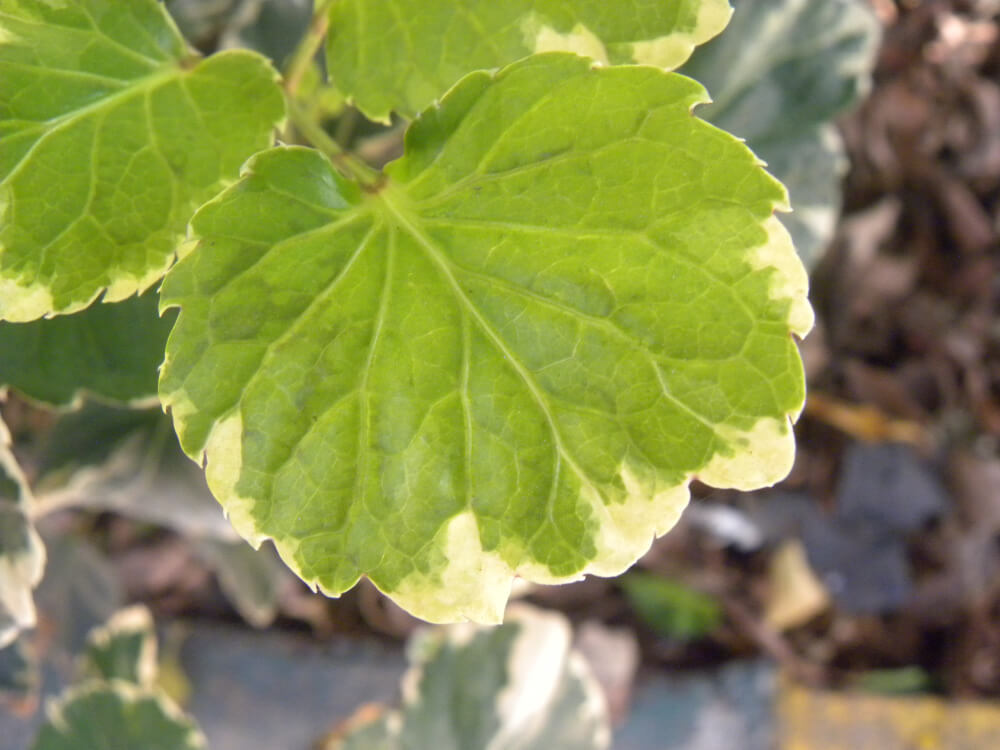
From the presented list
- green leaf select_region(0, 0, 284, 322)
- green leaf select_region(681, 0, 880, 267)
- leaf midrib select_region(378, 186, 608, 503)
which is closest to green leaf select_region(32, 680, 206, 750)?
green leaf select_region(0, 0, 284, 322)

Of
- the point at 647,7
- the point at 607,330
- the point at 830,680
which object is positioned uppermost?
the point at 647,7

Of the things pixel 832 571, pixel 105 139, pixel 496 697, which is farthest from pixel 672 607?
pixel 105 139

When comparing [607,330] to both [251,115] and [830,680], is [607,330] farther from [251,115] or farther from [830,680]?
[830,680]

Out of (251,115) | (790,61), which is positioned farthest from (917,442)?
(251,115)

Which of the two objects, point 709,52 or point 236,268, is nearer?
point 236,268

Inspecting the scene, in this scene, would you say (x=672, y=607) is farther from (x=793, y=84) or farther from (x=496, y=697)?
(x=793, y=84)

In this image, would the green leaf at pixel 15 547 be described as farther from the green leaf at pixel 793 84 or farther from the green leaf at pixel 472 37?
the green leaf at pixel 793 84

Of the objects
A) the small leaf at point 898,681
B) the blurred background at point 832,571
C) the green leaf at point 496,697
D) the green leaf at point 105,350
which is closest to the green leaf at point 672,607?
the blurred background at point 832,571
